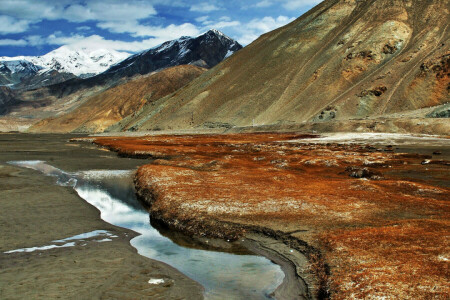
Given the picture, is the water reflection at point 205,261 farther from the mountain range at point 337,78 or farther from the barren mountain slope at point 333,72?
the barren mountain slope at point 333,72

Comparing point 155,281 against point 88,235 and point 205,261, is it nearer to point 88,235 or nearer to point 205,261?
point 205,261

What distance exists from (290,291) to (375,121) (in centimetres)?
8448

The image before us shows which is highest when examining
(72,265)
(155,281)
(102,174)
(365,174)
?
(102,174)

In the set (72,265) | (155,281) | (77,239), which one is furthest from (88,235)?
(155,281)

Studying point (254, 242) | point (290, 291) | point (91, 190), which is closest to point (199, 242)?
point (254, 242)

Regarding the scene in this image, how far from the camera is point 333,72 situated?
434ft

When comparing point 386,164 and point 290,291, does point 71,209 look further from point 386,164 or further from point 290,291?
point 386,164

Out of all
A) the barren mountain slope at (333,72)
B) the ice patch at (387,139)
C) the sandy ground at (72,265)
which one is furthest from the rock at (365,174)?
the barren mountain slope at (333,72)

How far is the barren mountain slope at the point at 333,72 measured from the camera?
354 ft

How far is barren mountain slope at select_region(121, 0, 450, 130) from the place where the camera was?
354 ft

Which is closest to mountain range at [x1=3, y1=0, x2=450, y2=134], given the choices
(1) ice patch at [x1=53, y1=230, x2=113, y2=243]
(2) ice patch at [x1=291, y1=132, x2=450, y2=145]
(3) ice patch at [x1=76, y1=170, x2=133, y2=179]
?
(2) ice patch at [x1=291, y1=132, x2=450, y2=145]

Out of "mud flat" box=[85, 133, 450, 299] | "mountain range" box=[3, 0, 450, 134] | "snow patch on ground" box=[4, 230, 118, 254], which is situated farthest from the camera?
"mountain range" box=[3, 0, 450, 134]

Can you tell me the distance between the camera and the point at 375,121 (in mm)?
86625

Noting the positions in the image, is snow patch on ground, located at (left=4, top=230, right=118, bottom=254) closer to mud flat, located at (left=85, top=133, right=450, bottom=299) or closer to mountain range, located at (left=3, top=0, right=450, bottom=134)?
mud flat, located at (left=85, top=133, right=450, bottom=299)
